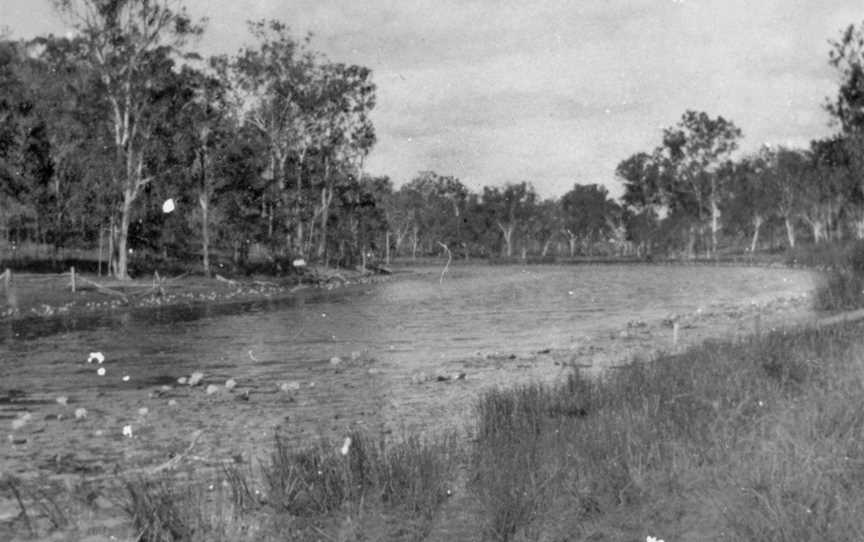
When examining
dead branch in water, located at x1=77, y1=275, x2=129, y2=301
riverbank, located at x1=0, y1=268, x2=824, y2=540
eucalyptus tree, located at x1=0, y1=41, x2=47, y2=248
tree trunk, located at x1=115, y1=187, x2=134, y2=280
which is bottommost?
riverbank, located at x1=0, y1=268, x2=824, y2=540

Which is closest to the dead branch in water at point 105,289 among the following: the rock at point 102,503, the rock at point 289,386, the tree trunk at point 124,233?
the tree trunk at point 124,233

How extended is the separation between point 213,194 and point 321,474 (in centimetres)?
5500

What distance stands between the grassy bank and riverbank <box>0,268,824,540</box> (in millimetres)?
55

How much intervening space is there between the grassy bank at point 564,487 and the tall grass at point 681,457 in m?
0.02

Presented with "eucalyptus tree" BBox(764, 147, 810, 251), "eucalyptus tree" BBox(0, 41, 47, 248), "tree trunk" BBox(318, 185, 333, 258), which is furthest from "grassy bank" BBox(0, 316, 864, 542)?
"eucalyptus tree" BBox(764, 147, 810, 251)

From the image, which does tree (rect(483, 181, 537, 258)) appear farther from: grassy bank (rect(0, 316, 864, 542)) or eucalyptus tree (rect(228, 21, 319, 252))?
grassy bank (rect(0, 316, 864, 542))

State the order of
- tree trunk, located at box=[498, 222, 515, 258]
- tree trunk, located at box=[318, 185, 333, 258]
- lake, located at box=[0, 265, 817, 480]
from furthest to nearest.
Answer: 1. tree trunk, located at box=[498, 222, 515, 258]
2. tree trunk, located at box=[318, 185, 333, 258]
3. lake, located at box=[0, 265, 817, 480]

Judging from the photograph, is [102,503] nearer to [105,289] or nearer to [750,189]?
[105,289]

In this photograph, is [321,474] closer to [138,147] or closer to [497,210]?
[138,147]

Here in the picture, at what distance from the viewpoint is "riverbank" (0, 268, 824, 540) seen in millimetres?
7582

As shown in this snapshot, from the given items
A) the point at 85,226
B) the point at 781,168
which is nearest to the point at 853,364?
the point at 85,226

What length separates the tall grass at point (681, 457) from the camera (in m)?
6.50

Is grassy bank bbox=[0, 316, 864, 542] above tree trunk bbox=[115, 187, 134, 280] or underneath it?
underneath

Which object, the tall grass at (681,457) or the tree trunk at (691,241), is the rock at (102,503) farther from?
the tree trunk at (691,241)
